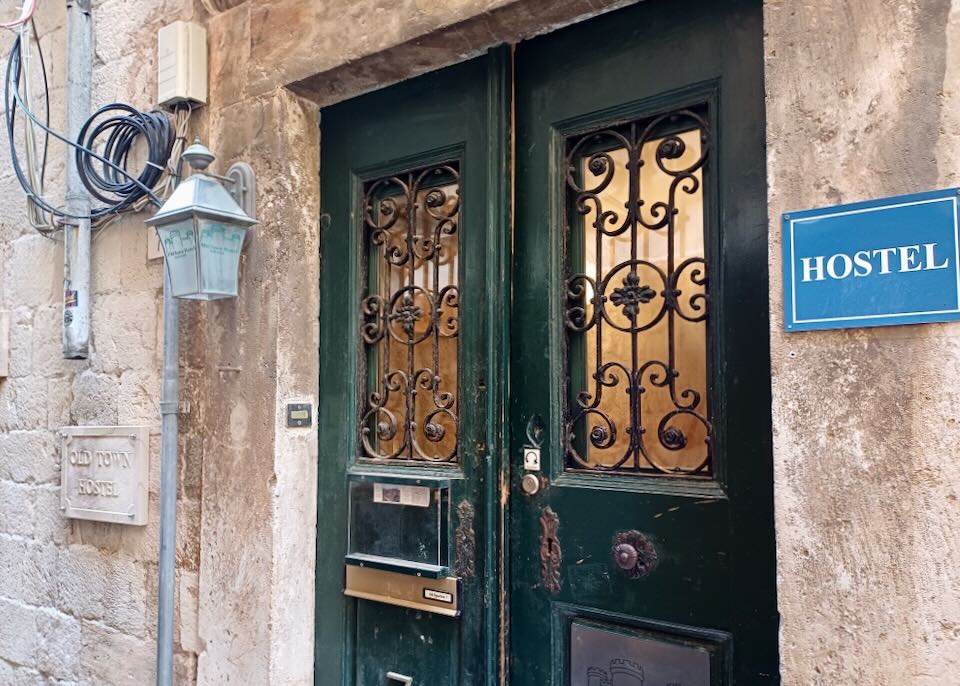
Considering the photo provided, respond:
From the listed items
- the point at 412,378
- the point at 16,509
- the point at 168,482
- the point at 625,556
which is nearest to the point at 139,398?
→ the point at 168,482

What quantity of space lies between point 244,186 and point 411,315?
2.47 ft

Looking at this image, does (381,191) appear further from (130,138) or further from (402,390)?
(130,138)

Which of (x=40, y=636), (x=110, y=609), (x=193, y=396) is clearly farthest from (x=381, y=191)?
(x=40, y=636)

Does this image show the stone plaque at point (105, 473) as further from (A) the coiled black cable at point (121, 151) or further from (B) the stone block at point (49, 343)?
(A) the coiled black cable at point (121, 151)

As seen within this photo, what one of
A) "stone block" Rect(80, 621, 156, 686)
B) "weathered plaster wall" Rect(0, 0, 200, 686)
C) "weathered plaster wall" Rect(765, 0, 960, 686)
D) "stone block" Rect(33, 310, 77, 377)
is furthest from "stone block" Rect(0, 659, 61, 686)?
"weathered plaster wall" Rect(765, 0, 960, 686)

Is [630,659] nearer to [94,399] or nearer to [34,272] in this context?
[94,399]

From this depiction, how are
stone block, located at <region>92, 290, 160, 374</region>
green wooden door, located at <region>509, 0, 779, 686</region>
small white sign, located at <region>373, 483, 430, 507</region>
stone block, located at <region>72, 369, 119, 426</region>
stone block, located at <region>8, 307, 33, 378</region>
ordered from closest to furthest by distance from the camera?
green wooden door, located at <region>509, 0, 779, 686</region> < small white sign, located at <region>373, 483, 430, 507</region> < stone block, located at <region>92, 290, 160, 374</region> < stone block, located at <region>72, 369, 119, 426</region> < stone block, located at <region>8, 307, 33, 378</region>

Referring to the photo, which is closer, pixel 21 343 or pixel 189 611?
pixel 189 611

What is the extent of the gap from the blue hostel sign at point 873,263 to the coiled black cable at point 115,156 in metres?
2.16

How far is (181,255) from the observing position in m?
2.52

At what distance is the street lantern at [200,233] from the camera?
246 centimetres

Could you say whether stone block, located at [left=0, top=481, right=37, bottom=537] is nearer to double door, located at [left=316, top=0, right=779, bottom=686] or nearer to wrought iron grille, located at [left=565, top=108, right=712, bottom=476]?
double door, located at [left=316, top=0, right=779, bottom=686]

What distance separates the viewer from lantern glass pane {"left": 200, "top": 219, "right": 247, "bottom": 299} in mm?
2477

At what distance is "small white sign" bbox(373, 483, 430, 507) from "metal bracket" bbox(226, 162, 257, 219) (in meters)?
1.02
